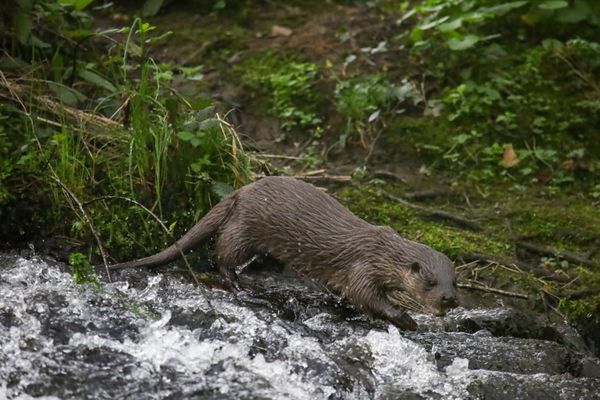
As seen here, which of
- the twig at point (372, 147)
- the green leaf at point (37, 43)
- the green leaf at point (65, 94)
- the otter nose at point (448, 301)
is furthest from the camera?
the twig at point (372, 147)

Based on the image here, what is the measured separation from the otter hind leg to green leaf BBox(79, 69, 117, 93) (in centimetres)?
125

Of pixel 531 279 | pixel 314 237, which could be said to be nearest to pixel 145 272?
pixel 314 237

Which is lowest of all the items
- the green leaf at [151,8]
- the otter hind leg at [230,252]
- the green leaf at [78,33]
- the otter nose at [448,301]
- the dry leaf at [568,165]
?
the dry leaf at [568,165]

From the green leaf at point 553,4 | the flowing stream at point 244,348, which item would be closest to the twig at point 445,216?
the flowing stream at point 244,348

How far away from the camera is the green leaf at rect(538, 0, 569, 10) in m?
6.71

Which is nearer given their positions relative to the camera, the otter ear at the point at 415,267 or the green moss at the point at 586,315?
the otter ear at the point at 415,267

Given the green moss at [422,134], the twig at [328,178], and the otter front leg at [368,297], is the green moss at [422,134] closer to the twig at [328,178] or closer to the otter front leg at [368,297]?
the twig at [328,178]

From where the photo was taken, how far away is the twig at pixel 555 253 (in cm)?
531

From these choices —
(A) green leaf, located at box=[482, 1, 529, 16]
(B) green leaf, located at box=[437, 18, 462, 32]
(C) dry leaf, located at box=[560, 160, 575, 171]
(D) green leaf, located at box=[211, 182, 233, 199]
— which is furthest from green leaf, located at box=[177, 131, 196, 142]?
(A) green leaf, located at box=[482, 1, 529, 16]

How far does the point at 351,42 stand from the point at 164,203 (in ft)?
9.15

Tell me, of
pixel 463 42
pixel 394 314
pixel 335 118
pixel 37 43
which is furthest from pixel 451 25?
pixel 394 314

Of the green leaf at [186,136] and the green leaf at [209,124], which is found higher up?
the green leaf at [209,124]

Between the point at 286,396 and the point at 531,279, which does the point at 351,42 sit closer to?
the point at 531,279

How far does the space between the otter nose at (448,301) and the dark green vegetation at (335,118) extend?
83cm
